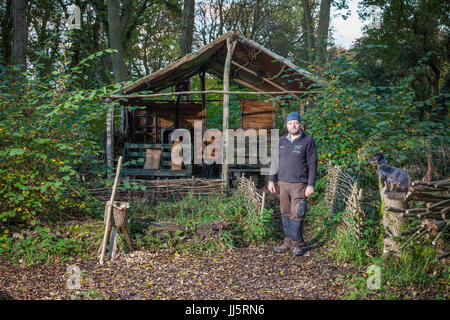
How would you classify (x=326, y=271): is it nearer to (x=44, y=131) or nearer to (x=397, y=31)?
(x=44, y=131)

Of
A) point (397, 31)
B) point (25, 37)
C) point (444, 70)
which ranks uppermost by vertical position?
point (397, 31)

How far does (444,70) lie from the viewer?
19922 mm

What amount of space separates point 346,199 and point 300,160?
4.36ft

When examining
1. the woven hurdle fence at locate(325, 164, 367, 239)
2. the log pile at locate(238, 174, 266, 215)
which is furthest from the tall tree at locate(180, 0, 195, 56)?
the woven hurdle fence at locate(325, 164, 367, 239)

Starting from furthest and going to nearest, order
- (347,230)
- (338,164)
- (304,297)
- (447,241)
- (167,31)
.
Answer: (167,31) < (338,164) < (347,230) < (447,241) < (304,297)

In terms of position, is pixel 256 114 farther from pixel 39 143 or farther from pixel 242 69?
pixel 39 143

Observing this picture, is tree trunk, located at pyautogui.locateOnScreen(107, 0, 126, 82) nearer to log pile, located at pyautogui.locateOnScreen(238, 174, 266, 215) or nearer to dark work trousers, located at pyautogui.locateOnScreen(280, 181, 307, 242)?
log pile, located at pyautogui.locateOnScreen(238, 174, 266, 215)

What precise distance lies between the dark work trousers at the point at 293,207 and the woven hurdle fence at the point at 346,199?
65 cm

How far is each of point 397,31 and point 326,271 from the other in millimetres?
18292

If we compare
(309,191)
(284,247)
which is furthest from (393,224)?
(284,247)

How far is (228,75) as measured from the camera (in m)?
9.08

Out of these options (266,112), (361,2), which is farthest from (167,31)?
(266,112)

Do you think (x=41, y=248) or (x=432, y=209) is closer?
(x=432, y=209)

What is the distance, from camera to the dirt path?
4.42 meters
